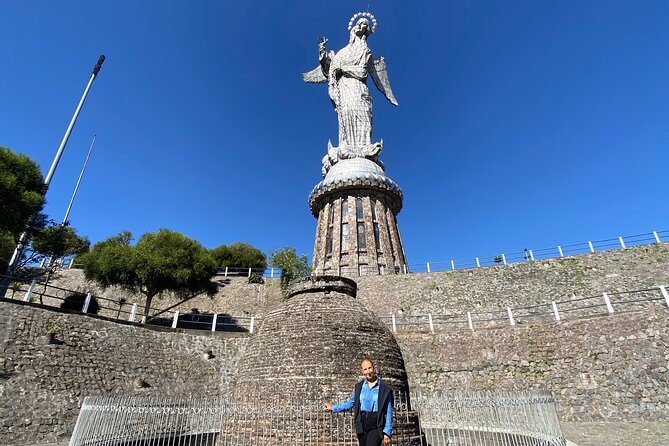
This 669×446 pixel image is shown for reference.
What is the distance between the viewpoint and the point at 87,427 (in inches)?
296

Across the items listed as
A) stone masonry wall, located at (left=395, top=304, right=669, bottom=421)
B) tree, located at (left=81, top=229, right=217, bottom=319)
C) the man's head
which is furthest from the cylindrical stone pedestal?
the man's head

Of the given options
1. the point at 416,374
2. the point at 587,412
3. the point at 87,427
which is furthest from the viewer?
the point at 416,374

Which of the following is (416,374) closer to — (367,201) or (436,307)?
(436,307)

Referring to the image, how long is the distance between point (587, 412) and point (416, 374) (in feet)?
19.5

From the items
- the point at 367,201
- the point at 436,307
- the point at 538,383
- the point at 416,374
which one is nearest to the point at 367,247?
the point at 367,201

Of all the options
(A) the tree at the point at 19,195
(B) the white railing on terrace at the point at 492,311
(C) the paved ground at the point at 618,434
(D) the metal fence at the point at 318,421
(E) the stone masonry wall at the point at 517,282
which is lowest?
(C) the paved ground at the point at 618,434

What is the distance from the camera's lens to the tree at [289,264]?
29625 millimetres

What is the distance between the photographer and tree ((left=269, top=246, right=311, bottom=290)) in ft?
97.2

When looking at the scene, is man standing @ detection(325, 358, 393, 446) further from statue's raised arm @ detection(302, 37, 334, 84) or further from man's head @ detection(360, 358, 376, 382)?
statue's raised arm @ detection(302, 37, 334, 84)

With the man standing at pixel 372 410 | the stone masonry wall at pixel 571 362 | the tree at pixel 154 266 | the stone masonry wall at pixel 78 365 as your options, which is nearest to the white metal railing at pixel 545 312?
the stone masonry wall at pixel 571 362

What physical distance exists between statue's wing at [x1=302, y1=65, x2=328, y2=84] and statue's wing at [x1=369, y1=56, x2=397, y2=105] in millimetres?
5813

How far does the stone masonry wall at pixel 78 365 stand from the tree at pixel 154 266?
267 inches

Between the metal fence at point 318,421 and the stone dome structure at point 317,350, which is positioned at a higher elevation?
the stone dome structure at point 317,350

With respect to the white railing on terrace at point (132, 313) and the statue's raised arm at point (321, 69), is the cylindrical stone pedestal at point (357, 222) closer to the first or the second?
the white railing on terrace at point (132, 313)
